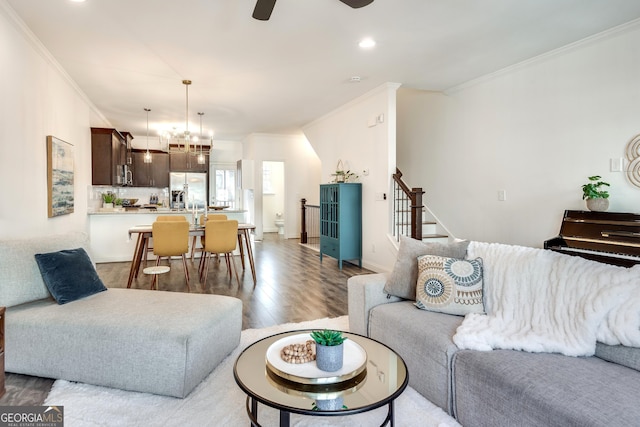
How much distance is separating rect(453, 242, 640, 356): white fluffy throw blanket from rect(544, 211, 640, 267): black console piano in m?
1.55

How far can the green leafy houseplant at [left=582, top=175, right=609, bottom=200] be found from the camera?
3.46 meters

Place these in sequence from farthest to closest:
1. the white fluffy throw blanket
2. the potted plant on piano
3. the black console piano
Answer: the potted plant on piano
the black console piano
the white fluffy throw blanket

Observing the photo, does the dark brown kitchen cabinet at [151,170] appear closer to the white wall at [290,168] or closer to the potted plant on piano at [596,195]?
the white wall at [290,168]

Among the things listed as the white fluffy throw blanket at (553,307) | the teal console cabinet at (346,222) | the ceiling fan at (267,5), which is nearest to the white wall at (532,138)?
the teal console cabinet at (346,222)

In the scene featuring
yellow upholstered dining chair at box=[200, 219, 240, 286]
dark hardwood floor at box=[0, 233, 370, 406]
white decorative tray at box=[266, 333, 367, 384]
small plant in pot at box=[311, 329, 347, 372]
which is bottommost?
dark hardwood floor at box=[0, 233, 370, 406]

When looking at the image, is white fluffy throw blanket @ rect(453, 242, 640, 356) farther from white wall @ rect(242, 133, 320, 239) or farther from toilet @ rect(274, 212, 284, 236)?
toilet @ rect(274, 212, 284, 236)

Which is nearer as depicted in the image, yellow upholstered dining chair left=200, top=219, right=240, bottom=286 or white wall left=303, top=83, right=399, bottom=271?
yellow upholstered dining chair left=200, top=219, right=240, bottom=286

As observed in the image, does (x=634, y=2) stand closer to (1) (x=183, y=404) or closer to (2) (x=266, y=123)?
(1) (x=183, y=404)

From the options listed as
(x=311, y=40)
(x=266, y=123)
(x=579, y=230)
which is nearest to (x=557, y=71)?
(x=579, y=230)

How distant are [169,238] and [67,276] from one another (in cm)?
182

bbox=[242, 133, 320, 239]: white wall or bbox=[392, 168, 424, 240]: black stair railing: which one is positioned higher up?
bbox=[242, 133, 320, 239]: white wall

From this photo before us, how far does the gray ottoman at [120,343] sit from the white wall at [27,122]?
4.31ft

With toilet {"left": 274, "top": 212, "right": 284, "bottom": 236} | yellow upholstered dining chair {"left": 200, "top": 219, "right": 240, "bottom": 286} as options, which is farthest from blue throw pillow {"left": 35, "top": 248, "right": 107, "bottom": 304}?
toilet {"left": 274, "top": 212, "right": 284, "bottom": 236}

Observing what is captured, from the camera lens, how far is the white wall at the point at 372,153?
521 centimetres
